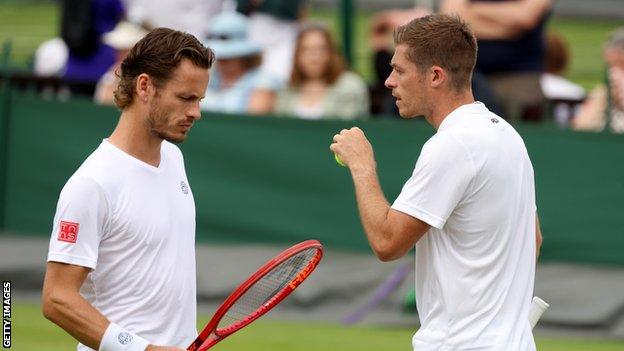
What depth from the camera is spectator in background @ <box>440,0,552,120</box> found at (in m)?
10.6

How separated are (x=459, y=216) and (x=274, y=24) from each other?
802 centimetres

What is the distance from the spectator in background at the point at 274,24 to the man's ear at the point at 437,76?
768 centimetres

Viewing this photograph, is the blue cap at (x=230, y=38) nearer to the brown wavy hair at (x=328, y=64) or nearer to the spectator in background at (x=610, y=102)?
the brown wavy hair at (x=328, y=64)

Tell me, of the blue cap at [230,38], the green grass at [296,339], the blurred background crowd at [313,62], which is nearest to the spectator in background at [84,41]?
the blurred background crowd at [313,62]

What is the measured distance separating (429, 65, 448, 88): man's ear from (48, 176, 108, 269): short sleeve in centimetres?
125

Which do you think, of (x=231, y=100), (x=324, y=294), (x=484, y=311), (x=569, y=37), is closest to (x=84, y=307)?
(x=484, y=311)

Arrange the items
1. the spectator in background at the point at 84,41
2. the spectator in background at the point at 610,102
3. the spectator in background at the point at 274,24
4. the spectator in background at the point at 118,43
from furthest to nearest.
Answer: the spectator in background at the point at 84,41 < the spectator in background at the point at 274,24 < the spectator in background at the point at 118,43 < the spectator in background at the point at 610,102

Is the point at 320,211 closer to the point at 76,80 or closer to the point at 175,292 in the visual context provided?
the point at 76,80

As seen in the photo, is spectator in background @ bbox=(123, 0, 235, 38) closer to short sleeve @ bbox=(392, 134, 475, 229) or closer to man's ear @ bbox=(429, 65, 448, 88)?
man's ear @ bbox=(429, 65, 448, 88)

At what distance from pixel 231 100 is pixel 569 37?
1379cm

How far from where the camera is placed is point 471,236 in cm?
491

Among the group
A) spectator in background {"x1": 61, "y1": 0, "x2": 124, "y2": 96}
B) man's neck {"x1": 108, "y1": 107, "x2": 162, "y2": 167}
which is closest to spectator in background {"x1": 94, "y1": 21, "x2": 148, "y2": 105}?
spectator in background {"x1": 61, "y1": 0, "x2": 124, "y2": 96}

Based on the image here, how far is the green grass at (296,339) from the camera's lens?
362 inches

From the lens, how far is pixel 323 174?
34.1 feet
